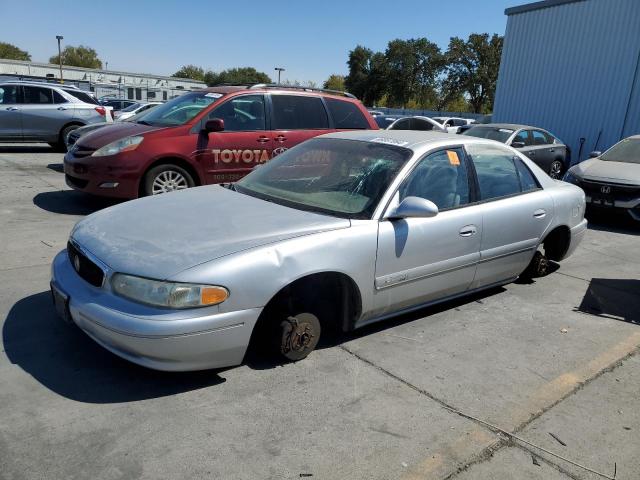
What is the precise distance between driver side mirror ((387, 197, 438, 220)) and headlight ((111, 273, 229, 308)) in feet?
4.34

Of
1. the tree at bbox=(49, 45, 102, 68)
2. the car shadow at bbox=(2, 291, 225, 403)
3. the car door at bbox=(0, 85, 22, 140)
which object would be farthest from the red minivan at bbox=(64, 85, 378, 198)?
the tree at bbox=(49, 45, 102, 68)

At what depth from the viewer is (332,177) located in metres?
3.92

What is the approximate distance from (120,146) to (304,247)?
4382 millimetres

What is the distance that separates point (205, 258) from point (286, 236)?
1.68ft

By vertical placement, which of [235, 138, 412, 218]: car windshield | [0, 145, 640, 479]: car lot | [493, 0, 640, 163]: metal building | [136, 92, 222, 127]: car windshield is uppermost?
[493, 0, 640, 163]: metal building

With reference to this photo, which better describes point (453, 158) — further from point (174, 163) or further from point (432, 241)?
point (174, 163)

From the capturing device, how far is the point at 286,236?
3076mm

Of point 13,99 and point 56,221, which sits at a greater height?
point 13,99

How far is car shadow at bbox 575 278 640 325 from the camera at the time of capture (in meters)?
4.57

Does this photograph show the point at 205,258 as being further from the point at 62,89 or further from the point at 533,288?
the point at 62,89

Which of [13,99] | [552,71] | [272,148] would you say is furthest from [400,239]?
[552,71]

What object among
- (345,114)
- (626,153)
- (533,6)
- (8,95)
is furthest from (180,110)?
(533,6)

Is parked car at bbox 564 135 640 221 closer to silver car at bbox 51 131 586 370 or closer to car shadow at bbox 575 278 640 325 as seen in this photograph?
car shadow at bbox 575 278 640 325

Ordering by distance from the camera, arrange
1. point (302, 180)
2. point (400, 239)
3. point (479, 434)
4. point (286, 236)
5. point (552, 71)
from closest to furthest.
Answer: point (479, 434) → point (286, 236) → point (400, 239) → point (302, 180) → point (552, 71)
